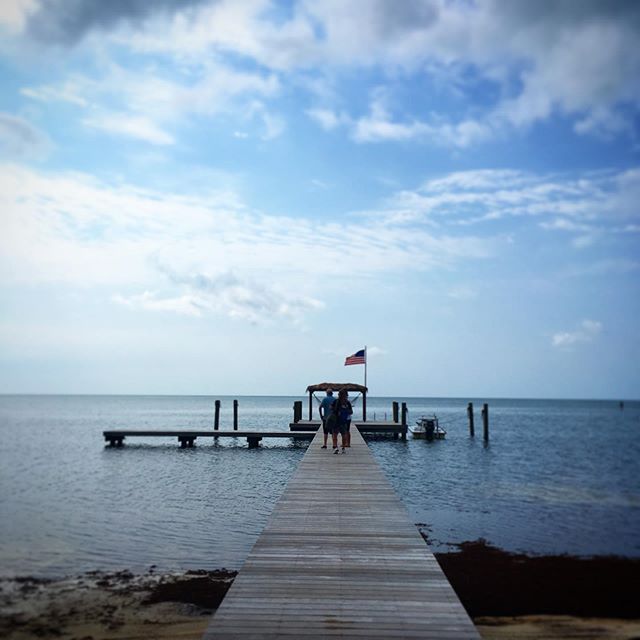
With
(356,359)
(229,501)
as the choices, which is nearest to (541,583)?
(229,501)

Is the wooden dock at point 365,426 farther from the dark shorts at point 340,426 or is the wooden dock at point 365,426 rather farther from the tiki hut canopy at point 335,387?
the dark shorts at point 340,426

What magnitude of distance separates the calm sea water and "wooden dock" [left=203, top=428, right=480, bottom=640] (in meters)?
5.13

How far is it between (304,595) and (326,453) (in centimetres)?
1224

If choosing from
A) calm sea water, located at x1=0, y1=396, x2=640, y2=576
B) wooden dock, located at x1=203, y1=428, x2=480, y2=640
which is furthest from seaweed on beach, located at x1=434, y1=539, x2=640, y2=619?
wooden dock, located at x1=203, y1=428, x2=480, y2=640

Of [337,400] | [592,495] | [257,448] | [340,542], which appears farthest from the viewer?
[257,448]

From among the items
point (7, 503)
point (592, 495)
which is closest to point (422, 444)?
point (592, 495)

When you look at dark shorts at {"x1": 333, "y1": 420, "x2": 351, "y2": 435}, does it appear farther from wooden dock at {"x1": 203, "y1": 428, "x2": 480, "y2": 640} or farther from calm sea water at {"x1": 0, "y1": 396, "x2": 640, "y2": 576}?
wooden dock at {"x1": 203, "y1": 428, "x2": 480, "y2": 640}

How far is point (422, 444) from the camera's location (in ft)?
132

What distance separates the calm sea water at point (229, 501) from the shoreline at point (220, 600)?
101 cm

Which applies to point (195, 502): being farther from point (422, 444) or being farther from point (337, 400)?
point (422, 444)

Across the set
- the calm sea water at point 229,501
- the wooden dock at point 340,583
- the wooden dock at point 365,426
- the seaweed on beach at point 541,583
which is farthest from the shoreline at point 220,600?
the wooden dock at point 365,426

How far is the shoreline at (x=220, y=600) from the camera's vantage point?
32.5 ft

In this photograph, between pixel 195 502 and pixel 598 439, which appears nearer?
pixel 195 502

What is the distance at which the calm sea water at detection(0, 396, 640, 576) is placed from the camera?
47.4ft
